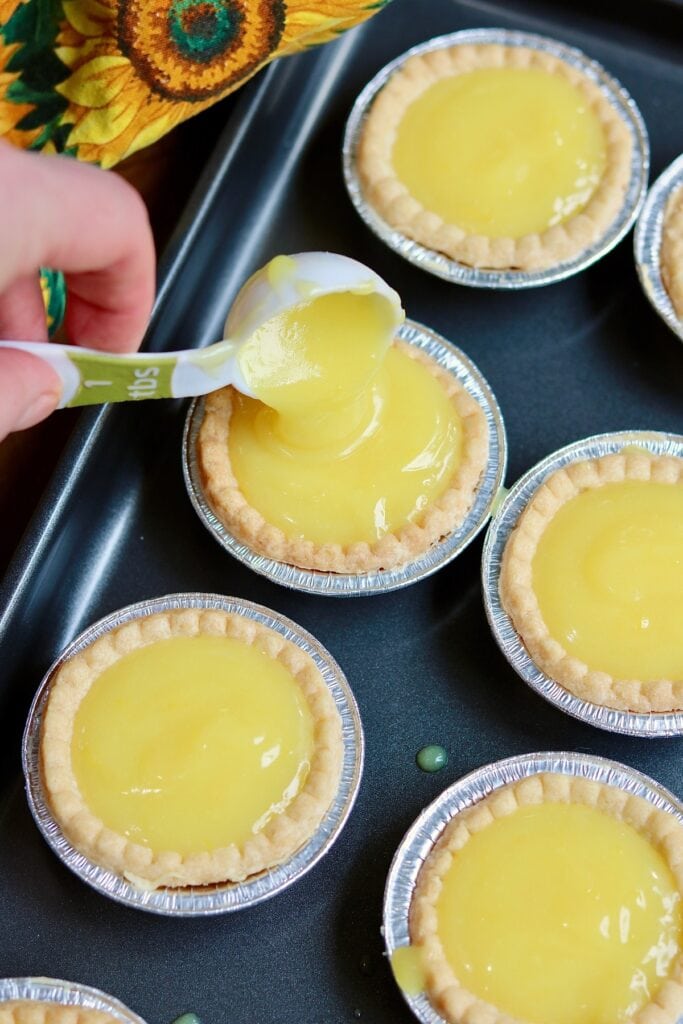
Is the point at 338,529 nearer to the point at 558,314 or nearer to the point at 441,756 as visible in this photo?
the point at 441,756

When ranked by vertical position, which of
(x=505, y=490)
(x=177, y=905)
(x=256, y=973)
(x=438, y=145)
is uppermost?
(x=438, y=145)

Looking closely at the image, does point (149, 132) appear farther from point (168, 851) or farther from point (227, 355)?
point (168, 851)

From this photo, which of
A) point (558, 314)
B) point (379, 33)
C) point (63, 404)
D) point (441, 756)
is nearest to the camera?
point (63, 404)

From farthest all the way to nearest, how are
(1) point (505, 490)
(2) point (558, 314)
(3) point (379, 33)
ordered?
(3) point (379, 33) < (2) point (558, 314) < (1) point (505, 490)

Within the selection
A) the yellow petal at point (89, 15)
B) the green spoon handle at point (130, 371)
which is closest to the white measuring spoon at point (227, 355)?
the green spoon handle at point (130, 371)

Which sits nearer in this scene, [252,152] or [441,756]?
[441,756]

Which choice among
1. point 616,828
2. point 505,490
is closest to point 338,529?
point 505,490
